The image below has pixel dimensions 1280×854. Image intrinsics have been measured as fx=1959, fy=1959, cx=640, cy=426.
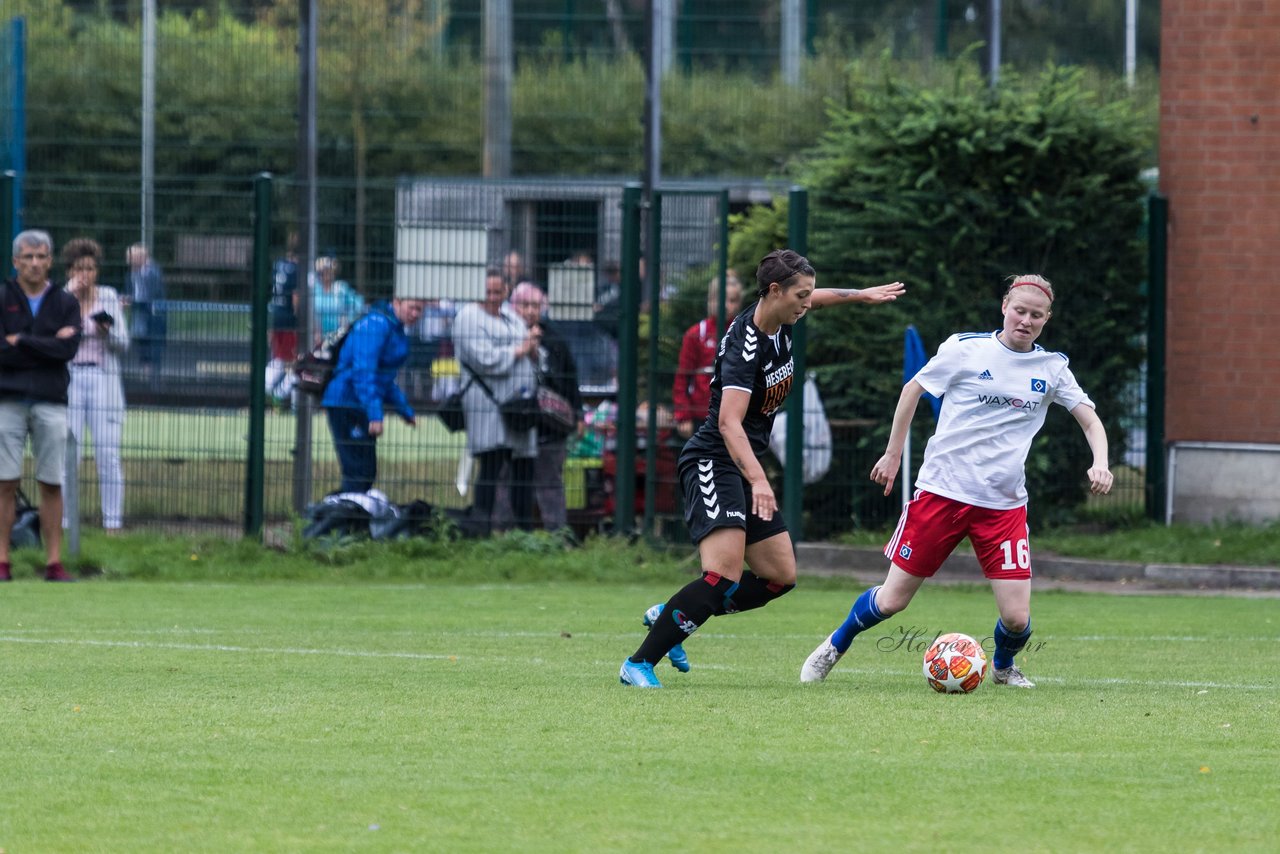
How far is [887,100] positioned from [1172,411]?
3.41 metres

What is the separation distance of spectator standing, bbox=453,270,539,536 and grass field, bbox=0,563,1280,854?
3.59 meters

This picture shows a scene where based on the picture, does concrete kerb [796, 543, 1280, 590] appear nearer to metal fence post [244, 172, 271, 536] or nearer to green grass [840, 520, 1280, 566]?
green grass [840, 520, 1280, 566]

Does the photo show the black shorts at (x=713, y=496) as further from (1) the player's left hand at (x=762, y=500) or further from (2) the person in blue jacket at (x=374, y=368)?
(2) the person in blue jacket at (x=374, y=368)

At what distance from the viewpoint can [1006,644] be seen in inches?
341

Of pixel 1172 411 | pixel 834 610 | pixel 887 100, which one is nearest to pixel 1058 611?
pixel 834 610

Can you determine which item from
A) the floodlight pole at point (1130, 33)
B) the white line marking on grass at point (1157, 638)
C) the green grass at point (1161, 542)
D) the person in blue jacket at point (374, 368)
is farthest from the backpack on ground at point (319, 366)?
the floodlight pole at point (1130, 33)

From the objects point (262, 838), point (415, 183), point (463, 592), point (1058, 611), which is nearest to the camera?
point (262, 838)

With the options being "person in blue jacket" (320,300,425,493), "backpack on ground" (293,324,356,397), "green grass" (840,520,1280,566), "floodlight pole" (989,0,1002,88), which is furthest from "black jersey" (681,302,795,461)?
"floodlight pole" (989,0,1002,88)

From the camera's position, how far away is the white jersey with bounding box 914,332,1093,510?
859cm

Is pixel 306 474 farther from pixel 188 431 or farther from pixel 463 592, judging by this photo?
pixel 463 592

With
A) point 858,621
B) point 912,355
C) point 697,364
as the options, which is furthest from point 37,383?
point 858,621

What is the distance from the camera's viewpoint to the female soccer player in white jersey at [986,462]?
336 inches

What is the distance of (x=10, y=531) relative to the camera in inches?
542

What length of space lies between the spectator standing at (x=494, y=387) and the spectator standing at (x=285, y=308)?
4.54ft
